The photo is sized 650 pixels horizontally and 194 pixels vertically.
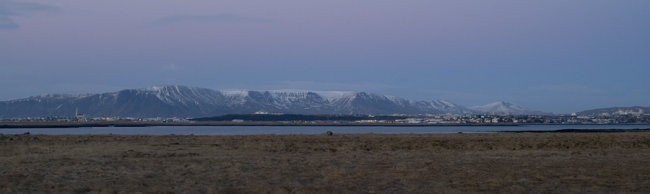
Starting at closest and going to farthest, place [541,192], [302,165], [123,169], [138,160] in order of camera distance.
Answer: [541,192]
[123,169]
[302,165]
[138,160]

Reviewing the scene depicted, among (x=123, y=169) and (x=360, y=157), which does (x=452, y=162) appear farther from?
(x=123, y=169)

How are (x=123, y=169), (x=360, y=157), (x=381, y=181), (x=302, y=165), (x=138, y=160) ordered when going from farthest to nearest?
(x=360, y=157), (x=138, y=160), (x=302, y=165), (x=123, y=169), (x=381, y=181)

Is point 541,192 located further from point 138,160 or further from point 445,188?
point 138,160

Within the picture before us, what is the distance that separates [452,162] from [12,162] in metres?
13.8

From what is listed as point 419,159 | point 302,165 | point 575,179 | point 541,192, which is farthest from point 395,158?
point 541,192

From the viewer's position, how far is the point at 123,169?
24156 mm

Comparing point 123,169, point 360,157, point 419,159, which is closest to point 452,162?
point 419,159

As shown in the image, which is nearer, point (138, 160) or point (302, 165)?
point (302, 165)

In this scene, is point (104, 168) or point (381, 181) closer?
point (381, 181)

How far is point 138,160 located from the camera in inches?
1116

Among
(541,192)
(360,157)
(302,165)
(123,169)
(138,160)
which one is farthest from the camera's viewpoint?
(360,157)

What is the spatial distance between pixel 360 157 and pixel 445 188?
11.7 meters

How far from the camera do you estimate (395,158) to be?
2967 cm

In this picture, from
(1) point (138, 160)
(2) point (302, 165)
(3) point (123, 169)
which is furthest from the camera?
(1) point (138, 160)
